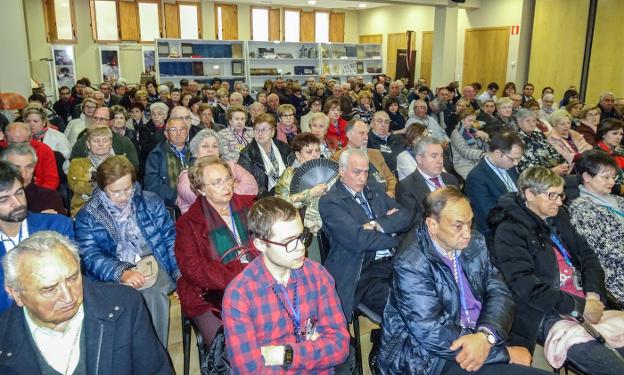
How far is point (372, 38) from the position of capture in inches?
629

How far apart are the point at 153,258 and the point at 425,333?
4.73 ft

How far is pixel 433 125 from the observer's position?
6.38 meters

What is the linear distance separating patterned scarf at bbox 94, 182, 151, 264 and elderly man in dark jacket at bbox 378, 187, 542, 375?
137cm

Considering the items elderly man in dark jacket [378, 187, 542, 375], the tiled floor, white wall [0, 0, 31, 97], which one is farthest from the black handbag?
white wall [0, 0, 31, 97]

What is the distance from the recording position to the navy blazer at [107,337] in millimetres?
1465

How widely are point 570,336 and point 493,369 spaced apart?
475mm

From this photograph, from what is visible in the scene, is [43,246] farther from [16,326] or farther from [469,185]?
[469,185]

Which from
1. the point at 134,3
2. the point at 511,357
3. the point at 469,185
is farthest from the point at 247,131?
the point at 134,3

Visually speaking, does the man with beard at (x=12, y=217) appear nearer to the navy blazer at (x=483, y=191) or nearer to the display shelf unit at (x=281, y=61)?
the navy blazer at (x=483, y=191)

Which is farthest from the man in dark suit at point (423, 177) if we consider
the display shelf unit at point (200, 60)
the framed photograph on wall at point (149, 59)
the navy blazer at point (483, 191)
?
the framed photograph on wall at point (149, 59)

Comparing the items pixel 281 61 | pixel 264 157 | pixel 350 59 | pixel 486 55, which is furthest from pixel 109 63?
pixel 264 157

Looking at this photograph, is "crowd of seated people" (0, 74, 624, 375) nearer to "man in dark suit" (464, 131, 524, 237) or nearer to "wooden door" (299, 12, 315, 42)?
"man in dark suit" (464, 131, 524, 237)

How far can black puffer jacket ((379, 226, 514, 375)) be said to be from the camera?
1883mm

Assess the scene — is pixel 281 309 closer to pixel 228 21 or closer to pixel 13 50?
pixel 13 50
